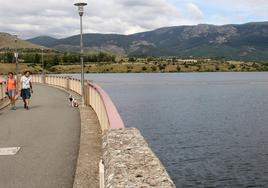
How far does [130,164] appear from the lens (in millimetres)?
5262

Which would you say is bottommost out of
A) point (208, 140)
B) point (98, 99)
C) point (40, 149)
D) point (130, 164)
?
point (208, 140)

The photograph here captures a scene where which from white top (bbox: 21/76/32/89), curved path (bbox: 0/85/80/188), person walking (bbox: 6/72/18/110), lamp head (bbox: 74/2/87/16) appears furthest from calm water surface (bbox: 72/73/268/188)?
lamp head (bbox: 74/2/87/16)

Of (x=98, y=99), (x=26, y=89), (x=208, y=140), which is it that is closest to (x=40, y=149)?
(x=98, y=99)

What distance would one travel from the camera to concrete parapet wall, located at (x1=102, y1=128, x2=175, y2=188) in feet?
14.7

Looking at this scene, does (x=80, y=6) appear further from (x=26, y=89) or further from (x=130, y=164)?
(x=130, y=164)

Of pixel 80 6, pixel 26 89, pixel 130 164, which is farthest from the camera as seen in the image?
pixel 26 89

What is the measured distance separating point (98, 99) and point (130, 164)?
36.8ft

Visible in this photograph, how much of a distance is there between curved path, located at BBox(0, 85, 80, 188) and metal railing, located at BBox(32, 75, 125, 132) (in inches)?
37.4

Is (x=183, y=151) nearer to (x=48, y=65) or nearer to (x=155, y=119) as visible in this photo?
(x=155, y=119)

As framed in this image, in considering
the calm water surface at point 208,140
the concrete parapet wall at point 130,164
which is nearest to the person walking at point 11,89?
the calm water surface at point 208,140

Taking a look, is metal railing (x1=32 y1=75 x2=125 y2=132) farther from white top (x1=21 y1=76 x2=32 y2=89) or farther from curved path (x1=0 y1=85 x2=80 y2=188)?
white top (x1=21 y1=76 x2=32 y2=89)

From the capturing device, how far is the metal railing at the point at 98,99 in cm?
905

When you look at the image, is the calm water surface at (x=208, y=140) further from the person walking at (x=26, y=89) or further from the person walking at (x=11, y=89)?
the person walking at (x=11, y=89)

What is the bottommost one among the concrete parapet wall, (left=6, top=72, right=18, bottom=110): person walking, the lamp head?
(left=6, top=72, right=18, bottom=110): person walking
